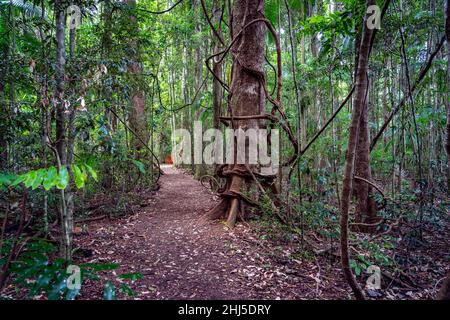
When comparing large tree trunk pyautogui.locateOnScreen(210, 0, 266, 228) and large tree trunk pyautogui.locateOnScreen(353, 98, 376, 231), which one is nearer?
large tree trunk pyautogui.locateOnScreen(210, 0, 266, 228)

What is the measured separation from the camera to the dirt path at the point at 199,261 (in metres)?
2.62

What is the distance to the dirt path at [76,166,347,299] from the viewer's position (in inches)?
103

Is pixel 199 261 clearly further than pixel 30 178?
Yes

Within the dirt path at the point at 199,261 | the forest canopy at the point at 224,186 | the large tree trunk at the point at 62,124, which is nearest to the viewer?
the forest canopy at the point at 224,186

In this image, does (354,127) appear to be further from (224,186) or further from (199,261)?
(224,186)

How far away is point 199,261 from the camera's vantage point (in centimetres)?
322

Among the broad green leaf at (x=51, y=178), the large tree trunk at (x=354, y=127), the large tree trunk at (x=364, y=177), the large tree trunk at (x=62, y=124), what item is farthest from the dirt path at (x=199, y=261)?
the large tree trunk at (x=364, y=177)

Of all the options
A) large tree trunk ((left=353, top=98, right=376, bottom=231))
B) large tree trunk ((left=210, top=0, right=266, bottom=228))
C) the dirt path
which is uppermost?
large tree trunk ((left=210, top=0, right=266, bottom=228))

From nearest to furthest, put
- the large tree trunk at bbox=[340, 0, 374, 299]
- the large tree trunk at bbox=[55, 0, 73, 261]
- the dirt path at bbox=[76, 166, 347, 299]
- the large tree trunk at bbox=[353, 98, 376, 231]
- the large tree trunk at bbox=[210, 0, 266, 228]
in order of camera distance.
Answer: the large tree trunk at bbox=[340, 0, 374, 299] → the large tree trunk at bbox=[55, 0, 73, 261] → the dirt path at bbox=[76, 166, 347, 299] → the large tree trunk at bbox=[210, 0, 266, 228] → the large tree trunk at bbox=[353, 98, 376, 231]

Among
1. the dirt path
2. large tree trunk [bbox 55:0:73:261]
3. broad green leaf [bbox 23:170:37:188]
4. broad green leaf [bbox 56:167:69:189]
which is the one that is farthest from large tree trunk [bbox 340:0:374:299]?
large tree trunk [bbox 55:0:73:261]

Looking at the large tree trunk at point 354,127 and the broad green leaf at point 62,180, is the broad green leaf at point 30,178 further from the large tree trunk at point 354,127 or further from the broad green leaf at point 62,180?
the large tree trunk at point 354,127

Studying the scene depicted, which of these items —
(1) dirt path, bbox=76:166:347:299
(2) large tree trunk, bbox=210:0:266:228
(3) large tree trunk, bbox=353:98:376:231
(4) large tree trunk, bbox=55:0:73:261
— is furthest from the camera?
(3) large tree trunk, bbox=353:98:376:231

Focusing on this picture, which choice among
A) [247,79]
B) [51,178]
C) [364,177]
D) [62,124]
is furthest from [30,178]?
[364,177]

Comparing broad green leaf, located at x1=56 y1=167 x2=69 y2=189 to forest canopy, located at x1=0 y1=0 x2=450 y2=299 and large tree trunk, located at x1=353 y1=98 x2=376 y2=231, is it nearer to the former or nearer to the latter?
forest canopy, located at x1=0 y1=0 x2=450 y2=299
